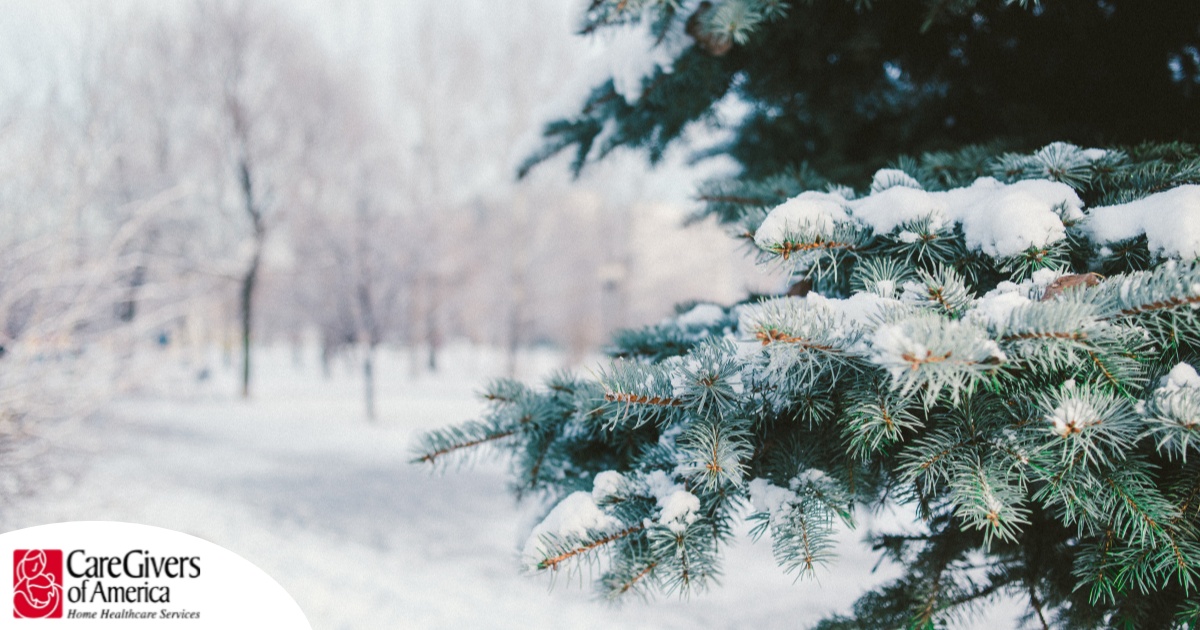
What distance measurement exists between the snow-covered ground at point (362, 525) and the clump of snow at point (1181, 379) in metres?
0.60

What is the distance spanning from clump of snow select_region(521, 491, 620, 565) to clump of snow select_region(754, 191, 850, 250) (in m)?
0.58

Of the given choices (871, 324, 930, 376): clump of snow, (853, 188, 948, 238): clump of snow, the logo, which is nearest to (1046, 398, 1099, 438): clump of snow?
(871, 324, 930, 376): clump of snow

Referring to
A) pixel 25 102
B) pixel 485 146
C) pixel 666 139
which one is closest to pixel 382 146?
pixel 485 146

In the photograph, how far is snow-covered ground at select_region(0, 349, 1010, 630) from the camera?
3.14 meters

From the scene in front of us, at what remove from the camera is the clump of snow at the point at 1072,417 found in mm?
822

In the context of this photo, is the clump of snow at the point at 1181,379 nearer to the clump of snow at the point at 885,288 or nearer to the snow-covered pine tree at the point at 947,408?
the snow-covered pine tree at the point at 947,408

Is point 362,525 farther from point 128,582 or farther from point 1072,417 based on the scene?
point 1072,417

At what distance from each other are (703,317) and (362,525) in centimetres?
407

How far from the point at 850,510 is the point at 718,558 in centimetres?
28

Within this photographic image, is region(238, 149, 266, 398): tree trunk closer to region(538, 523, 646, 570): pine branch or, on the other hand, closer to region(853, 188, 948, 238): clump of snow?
region(538, 523, 646, 570): pine branch

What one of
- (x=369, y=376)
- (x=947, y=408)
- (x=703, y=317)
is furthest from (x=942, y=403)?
(x=369, y=376)

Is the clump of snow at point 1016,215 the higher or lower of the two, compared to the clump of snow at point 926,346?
higher

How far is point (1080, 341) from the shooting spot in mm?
817

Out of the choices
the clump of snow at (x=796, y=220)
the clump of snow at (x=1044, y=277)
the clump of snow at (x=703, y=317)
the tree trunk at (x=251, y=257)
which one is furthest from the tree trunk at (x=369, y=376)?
the clump of snow at (x=1044, y=277)
